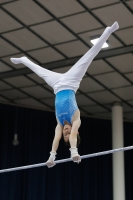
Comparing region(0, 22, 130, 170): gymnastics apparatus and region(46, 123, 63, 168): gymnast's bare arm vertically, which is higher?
region(0, 22, 130, 170): gymnastics apparatus

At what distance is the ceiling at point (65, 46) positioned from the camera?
12375mm

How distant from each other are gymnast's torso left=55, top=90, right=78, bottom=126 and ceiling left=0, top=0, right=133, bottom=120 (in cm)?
454

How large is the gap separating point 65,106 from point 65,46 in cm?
624

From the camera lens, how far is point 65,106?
26.4ft

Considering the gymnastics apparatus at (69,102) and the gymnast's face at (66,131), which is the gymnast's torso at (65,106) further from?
the gymnast's face at (66,131)

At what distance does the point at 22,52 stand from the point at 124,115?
6639 millimetres

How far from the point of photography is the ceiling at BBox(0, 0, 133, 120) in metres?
12.4

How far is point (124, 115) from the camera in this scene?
1969cm

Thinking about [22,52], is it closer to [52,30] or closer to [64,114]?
[52,30]

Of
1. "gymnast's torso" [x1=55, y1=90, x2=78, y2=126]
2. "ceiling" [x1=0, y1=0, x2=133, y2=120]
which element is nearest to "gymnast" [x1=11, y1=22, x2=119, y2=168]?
"gymnast's torso" [x1=55, y1=90, x2=78, y2=126]

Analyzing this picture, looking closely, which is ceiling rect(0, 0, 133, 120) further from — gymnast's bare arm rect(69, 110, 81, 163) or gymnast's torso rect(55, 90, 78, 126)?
gymnast's bare arm rect(69, 110, 81, 163)

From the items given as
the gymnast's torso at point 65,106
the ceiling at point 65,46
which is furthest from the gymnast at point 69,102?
the ceiling at point 65,46

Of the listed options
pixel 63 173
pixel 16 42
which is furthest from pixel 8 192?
pixel 16 42

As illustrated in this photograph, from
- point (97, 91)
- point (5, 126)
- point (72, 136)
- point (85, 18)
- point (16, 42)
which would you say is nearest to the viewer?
point (72, 136)
